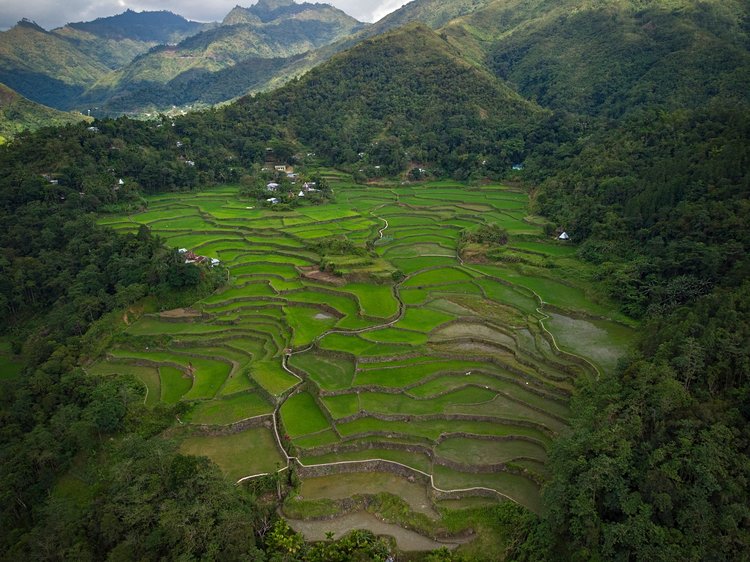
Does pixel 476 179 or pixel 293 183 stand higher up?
pixel 293 183

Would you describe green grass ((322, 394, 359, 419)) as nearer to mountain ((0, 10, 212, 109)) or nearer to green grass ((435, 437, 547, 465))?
green grass ((435, 437, 547, 465))

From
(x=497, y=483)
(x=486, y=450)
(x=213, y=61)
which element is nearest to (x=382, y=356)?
(x=486, y=450)

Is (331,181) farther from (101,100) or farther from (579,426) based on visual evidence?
(101,100)

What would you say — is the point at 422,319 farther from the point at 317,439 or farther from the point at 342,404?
the point at 317,439

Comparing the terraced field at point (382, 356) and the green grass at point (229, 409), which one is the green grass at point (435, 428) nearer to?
the terraced field at point (382, 356)

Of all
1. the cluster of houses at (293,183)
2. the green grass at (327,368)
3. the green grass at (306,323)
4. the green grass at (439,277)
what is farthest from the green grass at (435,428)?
the cluster of houses at (293,183)
